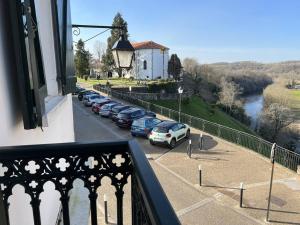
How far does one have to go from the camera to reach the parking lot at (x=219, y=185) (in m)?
10.4

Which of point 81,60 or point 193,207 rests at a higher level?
point 81,60

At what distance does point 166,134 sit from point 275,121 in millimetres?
38744

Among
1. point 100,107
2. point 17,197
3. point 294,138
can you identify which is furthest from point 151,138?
point 294,138

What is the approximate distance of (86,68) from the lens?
59.0m

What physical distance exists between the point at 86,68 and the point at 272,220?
175ft

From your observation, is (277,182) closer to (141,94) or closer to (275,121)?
(141,94)

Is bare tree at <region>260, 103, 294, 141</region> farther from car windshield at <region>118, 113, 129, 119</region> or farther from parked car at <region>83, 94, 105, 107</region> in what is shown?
car windshield at <region>118, 113, 129, 119</region>

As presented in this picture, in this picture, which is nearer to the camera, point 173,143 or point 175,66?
point 173,143

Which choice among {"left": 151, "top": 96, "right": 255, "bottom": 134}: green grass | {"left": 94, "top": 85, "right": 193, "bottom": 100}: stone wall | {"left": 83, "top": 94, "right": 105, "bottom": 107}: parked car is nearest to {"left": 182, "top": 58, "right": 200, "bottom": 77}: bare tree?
{"left": 151, "top": 96, "right": 255, "bottom": 134}: green grass

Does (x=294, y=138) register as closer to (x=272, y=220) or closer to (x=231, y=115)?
(x=231, y=115)

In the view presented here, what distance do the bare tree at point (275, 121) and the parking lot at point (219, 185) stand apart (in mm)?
34370

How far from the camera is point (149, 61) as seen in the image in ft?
206

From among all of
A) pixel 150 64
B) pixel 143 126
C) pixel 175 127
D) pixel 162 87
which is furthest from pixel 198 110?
pixel 175 127

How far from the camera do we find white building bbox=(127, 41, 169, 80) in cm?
6286
